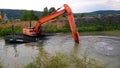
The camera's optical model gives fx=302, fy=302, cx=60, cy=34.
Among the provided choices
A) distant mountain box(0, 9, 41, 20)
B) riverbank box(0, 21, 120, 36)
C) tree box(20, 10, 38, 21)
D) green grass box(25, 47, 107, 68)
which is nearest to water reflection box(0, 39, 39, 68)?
green grass box(25, 47, 107, 68)

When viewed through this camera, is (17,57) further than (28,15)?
No

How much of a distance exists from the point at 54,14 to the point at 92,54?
14.3 m

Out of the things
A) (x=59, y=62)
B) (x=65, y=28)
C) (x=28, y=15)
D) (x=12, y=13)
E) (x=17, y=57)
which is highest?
(x=12, y=13)

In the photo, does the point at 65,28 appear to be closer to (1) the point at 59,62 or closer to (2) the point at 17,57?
(2) the point at 17,57

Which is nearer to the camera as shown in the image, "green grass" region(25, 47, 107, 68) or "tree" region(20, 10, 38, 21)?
"green grass" region(25, 47, 107, 68)

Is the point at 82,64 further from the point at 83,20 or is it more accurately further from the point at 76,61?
the point at 83,20

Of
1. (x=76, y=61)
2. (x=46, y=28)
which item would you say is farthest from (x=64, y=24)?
(x=76, y=61)

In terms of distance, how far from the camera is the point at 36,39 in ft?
136

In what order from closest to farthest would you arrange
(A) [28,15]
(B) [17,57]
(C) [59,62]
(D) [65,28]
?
(C) [59,62]
(B) [17,57]
(D) [65,28]
(A) [28,15]

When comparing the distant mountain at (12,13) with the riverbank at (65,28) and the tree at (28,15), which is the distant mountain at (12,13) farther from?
the riverbank at (65,28)

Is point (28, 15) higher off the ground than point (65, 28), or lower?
higher

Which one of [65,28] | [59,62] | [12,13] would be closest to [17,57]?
[59,62]

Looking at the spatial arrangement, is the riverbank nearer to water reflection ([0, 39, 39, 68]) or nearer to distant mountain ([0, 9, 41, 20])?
water reflection ([0, 39, 39, 68])

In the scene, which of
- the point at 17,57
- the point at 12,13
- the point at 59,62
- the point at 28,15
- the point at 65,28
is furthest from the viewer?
the point at 12,13
